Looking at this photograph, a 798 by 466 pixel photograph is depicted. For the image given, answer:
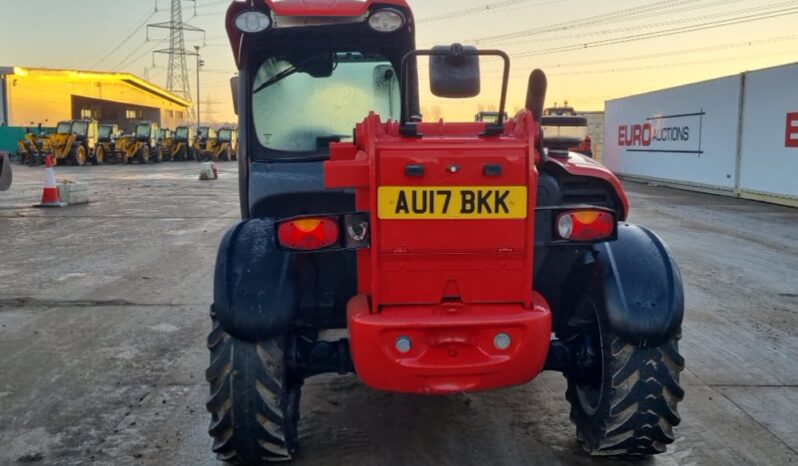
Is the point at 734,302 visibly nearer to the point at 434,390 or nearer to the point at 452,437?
the point at 452,437

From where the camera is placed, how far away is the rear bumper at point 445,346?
2.89 m

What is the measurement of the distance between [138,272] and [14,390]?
12.8ft

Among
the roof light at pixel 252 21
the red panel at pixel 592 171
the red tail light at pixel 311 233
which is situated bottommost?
the red tail light at pixel 311 233

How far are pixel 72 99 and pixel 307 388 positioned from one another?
186 feet

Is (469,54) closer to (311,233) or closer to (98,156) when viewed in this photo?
(311,233)

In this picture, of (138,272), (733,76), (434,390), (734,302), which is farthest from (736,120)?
(434,390)

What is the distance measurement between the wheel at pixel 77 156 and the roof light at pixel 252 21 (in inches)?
1318

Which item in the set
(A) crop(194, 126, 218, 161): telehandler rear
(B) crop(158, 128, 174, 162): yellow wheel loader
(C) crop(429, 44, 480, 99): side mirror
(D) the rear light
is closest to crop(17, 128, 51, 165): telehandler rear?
(B) crop(158, 128, 174, 162): yellow wheel loader

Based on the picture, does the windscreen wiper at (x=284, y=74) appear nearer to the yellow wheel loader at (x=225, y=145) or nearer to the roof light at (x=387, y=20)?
the roof light at (x=387, y=20)

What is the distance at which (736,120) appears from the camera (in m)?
18.2

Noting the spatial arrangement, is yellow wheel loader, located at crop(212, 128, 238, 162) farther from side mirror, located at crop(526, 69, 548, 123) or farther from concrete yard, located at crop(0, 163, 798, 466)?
side mirror, located at crop(526, 69, 548, 123)

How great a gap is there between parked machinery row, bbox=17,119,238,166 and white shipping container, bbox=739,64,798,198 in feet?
92.2

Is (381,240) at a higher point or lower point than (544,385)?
higher

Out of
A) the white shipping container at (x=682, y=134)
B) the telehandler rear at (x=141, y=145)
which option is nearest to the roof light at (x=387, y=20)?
the white shipping container at (x=682, y=134)
